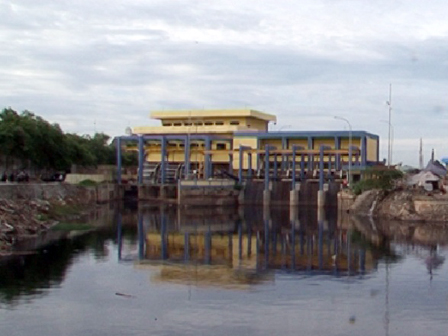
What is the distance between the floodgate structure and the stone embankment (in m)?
11.2

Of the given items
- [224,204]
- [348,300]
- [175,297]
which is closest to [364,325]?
[348,300]

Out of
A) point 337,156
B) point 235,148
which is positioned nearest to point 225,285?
point 337,156

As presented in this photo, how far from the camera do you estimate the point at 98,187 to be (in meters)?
83.5

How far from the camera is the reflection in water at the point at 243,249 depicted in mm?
32594

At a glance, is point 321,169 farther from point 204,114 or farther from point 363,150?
point 204,114

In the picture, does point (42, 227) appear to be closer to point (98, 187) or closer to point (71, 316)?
point (71, 316)

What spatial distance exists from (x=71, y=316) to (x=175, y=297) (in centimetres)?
Result: 406

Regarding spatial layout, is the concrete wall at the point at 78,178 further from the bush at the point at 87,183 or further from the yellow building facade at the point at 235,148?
the yellow building facade at the point at 235,148

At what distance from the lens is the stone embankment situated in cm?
4216

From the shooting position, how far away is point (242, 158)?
87750 millimetres

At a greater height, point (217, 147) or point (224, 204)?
point (217, 147)

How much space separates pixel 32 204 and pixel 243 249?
1790cm

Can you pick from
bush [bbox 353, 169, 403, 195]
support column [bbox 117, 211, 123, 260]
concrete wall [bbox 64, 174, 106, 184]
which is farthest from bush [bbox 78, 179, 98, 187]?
bush [bbox 353, 169, 403, 195]

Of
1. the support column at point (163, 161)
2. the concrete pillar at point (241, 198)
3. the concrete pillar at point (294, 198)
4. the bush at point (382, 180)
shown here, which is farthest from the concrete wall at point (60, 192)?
the bush at point (382, 180)
